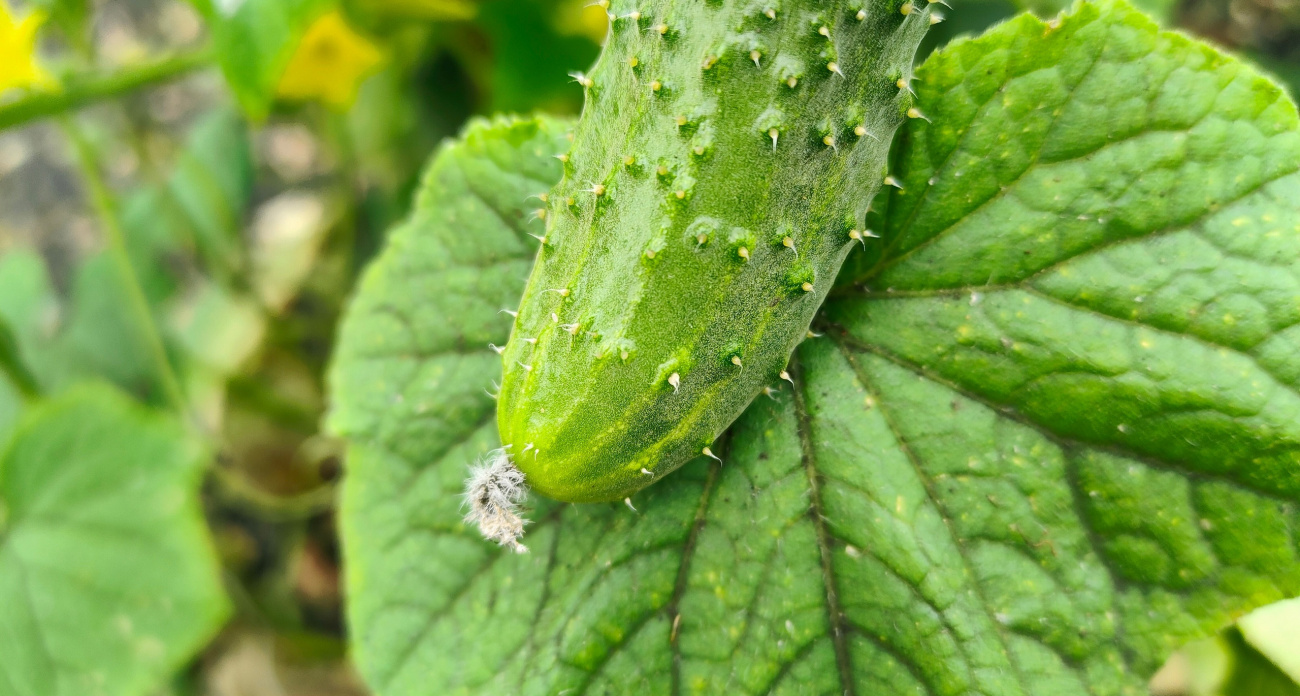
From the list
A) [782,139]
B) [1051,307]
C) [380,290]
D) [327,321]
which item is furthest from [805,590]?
[327,321]

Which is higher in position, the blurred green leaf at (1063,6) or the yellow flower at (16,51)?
the yellow flower at (16,51)

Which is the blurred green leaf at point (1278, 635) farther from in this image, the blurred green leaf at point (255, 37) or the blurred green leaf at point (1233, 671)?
the blurred green leaf at point (255, 37)

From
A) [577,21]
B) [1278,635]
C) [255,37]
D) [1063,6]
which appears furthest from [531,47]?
[1278,635]

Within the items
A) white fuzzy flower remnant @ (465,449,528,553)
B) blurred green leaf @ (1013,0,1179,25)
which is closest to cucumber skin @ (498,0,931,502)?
white fuzzy flower remnant @ (465,449,528,553)

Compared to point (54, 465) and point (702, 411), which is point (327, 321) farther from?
point (702, 411)

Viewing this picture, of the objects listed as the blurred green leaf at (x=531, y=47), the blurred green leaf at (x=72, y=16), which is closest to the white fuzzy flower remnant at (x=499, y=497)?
the blurred green leaf at (x=531, y=47)

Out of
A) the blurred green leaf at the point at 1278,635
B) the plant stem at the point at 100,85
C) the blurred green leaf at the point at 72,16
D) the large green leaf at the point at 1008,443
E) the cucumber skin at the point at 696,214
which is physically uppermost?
the blurred green leaf at the point at 72,16

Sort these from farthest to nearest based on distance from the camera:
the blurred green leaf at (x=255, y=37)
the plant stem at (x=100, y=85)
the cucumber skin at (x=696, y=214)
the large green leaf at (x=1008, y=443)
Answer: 1. the plant stem at (x=100, y=85)
2. the blurred green leaf at (x=255, y=37)
3. the large green leaf at (x=1008, y=443)
4. the cucumber skin at (x=696, y=214)
